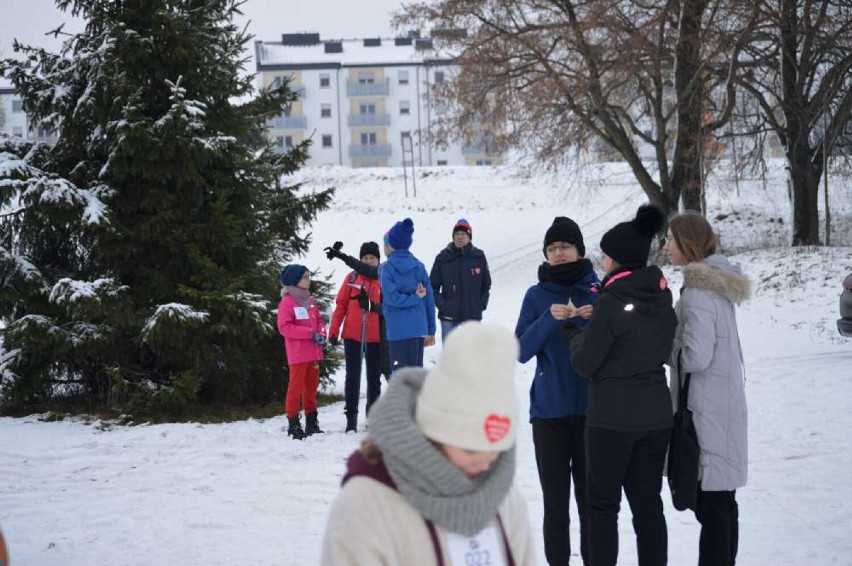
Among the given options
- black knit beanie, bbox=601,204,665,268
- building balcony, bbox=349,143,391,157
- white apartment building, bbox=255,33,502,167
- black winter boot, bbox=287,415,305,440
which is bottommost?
black winter boot, bbox=287,415,305,440

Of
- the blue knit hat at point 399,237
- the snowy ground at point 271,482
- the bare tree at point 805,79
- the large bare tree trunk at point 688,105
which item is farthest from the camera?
the large bare tree trunk at point 688,105

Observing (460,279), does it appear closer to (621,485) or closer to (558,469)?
(558,469)

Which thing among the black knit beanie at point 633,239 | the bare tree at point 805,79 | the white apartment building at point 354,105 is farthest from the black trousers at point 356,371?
the white apartment building at point 354,105

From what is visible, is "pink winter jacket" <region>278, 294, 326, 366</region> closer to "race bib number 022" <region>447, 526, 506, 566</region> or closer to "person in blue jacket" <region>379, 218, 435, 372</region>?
"person in blue jacket" <region>379, 218, 435, 372</region>

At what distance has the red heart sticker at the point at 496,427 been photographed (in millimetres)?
2398

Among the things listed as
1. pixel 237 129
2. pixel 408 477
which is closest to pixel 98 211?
pixel 237 129

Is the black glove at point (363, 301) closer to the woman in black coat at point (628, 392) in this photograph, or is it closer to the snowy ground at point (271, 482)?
the snowy ground at point (271, 482)

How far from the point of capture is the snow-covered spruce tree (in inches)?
432

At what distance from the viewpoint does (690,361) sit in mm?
5035

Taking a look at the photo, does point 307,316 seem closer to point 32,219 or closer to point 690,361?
point 32,219

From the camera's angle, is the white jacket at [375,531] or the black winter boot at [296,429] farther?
the black winter boot at [296,429]

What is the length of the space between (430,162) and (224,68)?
220 feet

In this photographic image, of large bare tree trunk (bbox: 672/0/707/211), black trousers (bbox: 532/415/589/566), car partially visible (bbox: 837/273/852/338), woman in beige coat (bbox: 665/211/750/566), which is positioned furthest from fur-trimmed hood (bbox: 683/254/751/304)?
large bare tree trunk (bbox: 672/0/707/211)

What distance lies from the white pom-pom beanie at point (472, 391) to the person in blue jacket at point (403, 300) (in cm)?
703
